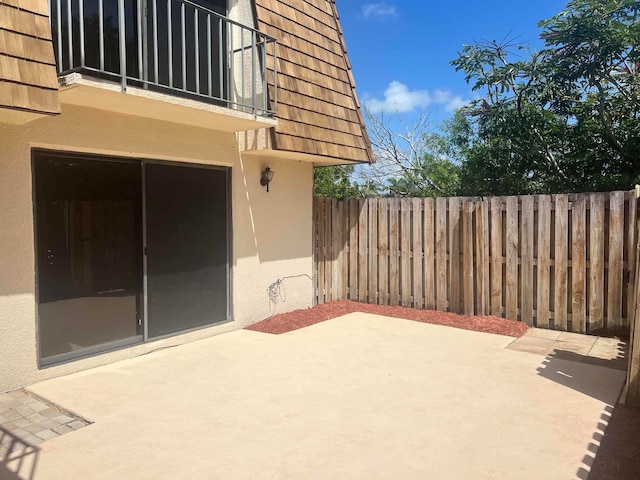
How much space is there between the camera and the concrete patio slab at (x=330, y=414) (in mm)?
3051

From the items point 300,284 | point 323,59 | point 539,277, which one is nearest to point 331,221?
point 300,284

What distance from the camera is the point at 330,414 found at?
12.7ft

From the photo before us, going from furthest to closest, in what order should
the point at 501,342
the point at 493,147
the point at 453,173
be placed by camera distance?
the point at 453,173 → the point at 493,147 → the point at 501,342

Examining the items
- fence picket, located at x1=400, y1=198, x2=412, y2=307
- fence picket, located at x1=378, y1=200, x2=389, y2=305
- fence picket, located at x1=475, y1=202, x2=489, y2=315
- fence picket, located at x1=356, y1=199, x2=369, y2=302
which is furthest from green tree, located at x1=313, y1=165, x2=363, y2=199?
fence picket, located at x1=475, y1=202, x2=489, y2=315

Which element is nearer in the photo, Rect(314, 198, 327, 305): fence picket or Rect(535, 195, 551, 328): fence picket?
Rect(535, 195, 551, 328): fence picket

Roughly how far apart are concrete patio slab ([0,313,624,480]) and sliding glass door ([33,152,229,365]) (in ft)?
1.60

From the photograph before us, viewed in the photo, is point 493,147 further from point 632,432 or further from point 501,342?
point 632,432

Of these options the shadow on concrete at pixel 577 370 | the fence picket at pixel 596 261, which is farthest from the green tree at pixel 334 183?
the shadow on concrete at pixel 577 370

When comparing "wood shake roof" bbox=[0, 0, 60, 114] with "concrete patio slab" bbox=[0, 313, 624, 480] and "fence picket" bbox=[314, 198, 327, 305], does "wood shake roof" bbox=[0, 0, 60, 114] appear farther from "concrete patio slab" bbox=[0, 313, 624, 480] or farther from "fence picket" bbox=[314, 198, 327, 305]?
"fence picket" bbox=[314, 198, 327, 305]

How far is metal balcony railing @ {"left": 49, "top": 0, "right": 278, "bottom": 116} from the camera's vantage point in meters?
4.84

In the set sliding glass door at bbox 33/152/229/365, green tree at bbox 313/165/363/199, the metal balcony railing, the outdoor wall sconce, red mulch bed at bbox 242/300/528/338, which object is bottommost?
red mulch bed at bbox 242/300/528/338

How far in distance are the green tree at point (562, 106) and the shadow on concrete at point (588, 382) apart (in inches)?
166

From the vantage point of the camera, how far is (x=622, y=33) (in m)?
8.16

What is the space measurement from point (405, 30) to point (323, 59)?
1355cm
